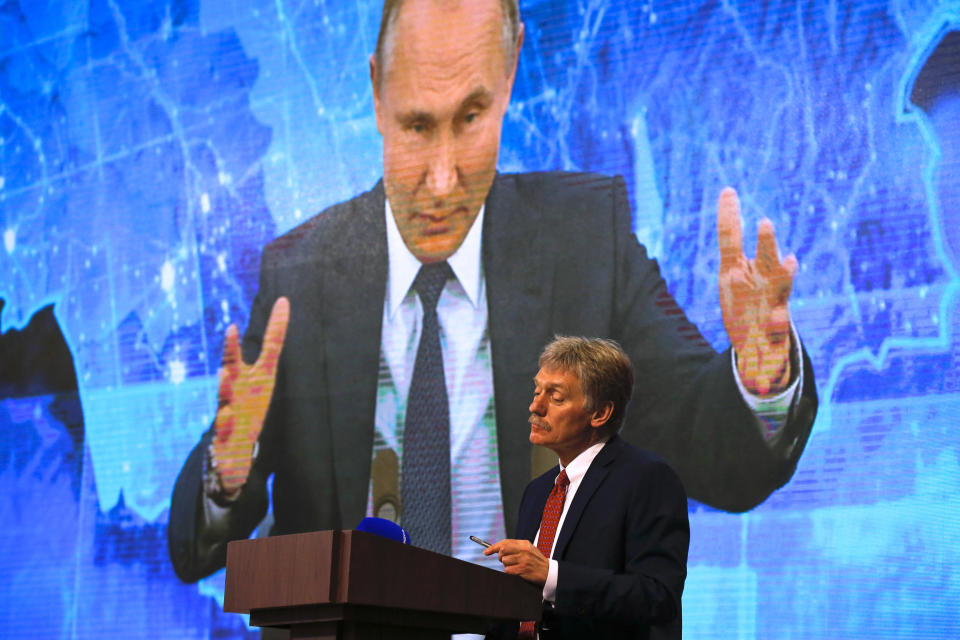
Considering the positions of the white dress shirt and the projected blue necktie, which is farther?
the projected blue necktie

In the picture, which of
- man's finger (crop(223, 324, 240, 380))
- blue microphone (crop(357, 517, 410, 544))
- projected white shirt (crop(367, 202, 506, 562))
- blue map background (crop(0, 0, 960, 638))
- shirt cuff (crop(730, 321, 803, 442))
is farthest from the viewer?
man's finger (crop(223, 324, 240, 380))

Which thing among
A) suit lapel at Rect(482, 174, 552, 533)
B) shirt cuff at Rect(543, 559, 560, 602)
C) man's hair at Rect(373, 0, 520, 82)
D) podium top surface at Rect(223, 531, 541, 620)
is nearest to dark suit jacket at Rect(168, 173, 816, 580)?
suit lapel at Rect(482, 174, 552, 533)

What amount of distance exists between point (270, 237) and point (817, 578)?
2394 millimetres

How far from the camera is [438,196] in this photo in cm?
392

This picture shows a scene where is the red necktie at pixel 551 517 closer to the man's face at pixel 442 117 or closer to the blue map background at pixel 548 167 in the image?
the blue map background at pixel 548 167

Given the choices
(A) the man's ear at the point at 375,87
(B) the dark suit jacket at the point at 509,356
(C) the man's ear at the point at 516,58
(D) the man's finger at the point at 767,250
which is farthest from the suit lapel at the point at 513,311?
(D) the man's finger at the point at 767,250

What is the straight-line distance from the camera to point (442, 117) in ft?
13.0

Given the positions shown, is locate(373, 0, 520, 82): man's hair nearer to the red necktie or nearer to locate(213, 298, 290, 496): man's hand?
locate(213, 298, 290, 496): man's hand

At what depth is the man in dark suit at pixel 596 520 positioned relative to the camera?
180cm

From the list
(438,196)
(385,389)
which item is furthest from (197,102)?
(385,389)

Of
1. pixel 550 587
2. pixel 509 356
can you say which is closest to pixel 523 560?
pixel 550 587

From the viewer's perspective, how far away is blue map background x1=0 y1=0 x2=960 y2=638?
321 cm

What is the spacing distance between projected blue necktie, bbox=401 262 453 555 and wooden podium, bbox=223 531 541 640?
1.94 metres

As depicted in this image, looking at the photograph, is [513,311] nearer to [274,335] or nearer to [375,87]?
[274,335]
